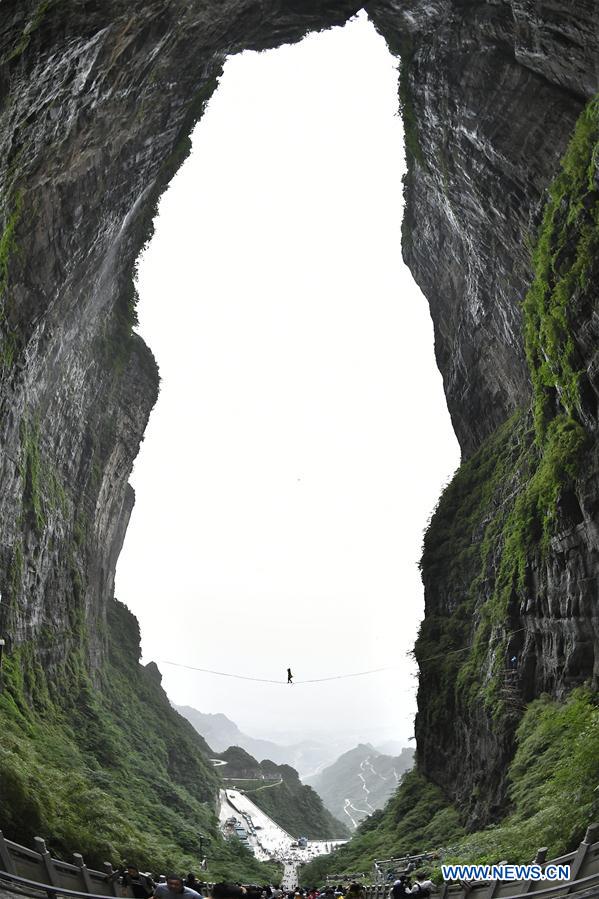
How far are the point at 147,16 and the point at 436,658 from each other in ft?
96.4

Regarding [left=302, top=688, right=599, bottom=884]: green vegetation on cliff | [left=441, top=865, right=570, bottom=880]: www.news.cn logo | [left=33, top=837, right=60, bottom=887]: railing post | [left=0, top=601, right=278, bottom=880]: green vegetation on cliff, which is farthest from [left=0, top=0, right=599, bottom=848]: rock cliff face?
[left=33, top=837, right=60, bottom=887]: railing post

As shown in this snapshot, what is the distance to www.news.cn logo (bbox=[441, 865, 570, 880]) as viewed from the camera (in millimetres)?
7801

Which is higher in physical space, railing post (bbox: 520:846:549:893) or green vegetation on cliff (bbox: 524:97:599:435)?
green vegetation on cliff (bbox: 524:97:599:435)

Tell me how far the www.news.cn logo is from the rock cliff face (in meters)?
6.83

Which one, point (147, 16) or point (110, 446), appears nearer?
point (147, 16)

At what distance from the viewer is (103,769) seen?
87.0ft

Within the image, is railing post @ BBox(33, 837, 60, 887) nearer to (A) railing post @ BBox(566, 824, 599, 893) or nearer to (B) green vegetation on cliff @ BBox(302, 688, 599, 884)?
(A) railing post @ BBox(566, 824, 599, 893)

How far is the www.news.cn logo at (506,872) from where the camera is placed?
7.80m

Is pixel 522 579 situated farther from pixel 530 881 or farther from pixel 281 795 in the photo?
pixel 281 795

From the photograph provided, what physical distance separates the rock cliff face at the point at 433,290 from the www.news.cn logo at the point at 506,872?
6.83 m

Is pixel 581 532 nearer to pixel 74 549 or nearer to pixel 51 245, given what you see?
pixel 51 245

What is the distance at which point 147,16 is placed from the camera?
21047 mm

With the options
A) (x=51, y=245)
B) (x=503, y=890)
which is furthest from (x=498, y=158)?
(x=503, y=890)

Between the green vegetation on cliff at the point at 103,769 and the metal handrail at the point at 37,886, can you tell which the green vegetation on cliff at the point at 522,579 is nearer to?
the metal handrail at the point at 37,886
